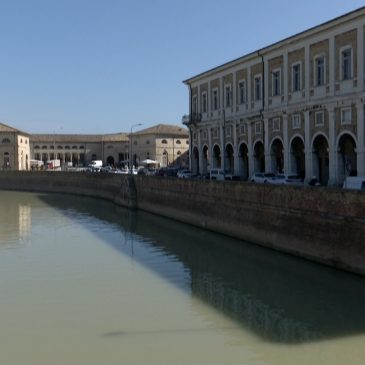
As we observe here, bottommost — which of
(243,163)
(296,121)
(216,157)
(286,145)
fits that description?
(243,163)

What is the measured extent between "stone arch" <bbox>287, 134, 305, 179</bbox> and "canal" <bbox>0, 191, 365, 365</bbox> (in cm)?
1140

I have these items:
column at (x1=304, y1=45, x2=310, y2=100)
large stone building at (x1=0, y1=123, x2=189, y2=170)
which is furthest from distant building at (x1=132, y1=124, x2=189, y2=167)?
column at (x1=304, y1=45, x2=310, y2=100)

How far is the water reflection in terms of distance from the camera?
53.2ft

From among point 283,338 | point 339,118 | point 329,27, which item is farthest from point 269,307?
point 329,27

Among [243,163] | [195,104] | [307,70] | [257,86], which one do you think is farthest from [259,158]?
[195,104]

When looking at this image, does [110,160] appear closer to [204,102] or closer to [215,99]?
[204,102]

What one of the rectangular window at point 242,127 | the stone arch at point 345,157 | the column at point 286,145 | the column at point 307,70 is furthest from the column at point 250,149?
the stone arch at point 345,157

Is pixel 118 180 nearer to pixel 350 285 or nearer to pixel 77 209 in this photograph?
pixel 77 209

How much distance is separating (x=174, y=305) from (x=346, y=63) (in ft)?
73.2

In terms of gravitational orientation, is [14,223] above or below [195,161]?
below

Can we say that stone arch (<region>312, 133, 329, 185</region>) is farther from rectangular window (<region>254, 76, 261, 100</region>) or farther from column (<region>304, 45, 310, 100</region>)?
rectangular window (<region>254, 76, 261, 100</region>)

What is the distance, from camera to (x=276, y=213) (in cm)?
2684

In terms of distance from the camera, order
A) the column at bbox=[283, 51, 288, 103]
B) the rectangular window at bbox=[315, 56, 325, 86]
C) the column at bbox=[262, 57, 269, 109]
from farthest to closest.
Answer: the column at bbox=[262, 57, 269, 109], the column at bbox=[283, 51, 288, 103], the rectangular window at bbox=[315, 56, 325, 86]

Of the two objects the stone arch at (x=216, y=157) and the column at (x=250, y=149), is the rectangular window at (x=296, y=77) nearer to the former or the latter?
the column at (x=250, y=149)
